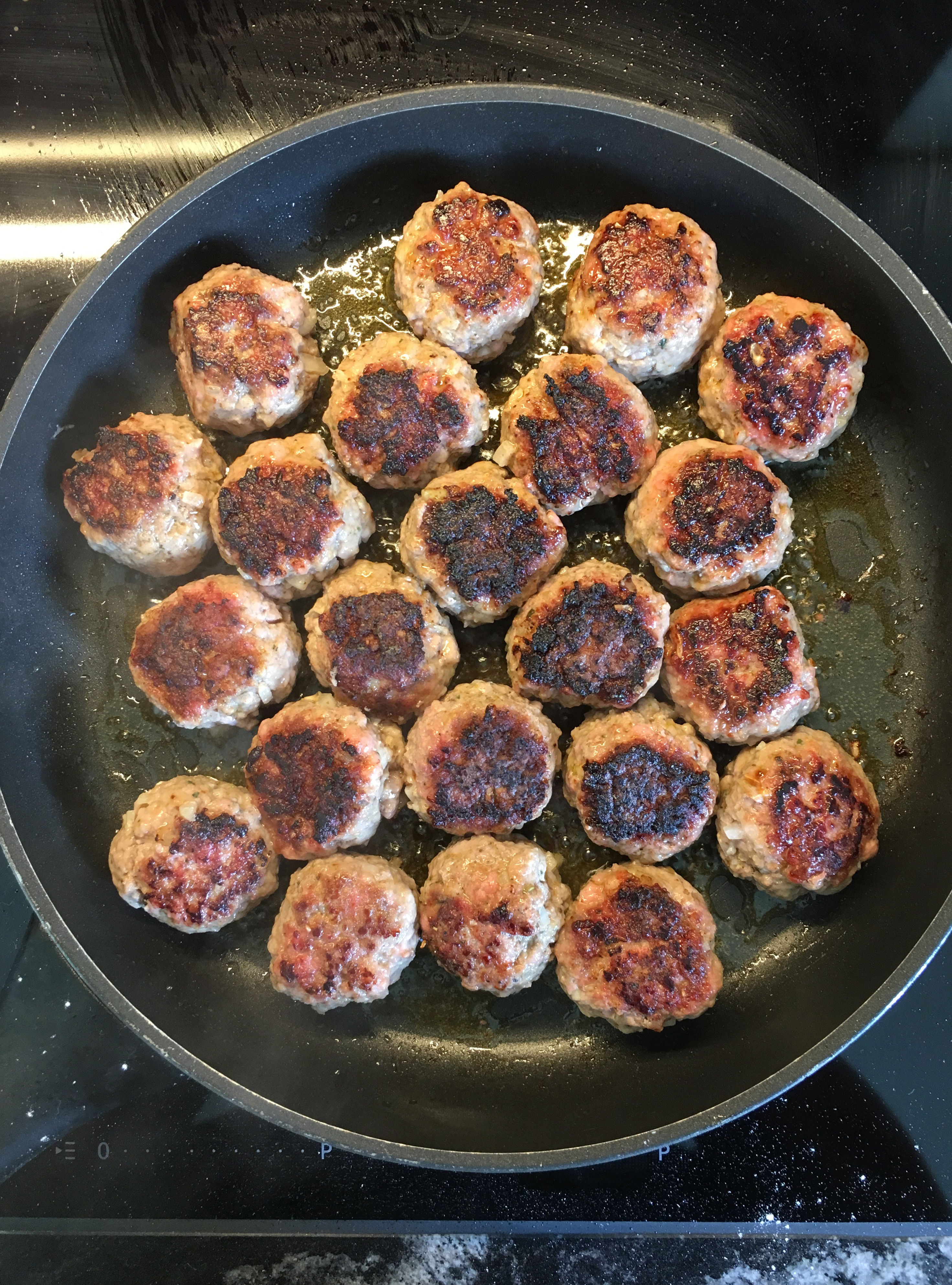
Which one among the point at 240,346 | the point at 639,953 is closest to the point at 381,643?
the point at 240,346

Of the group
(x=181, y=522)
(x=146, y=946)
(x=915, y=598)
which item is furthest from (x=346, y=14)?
(x=146, y=946)

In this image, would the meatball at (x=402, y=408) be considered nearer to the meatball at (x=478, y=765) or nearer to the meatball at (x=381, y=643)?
the meatball at (x=381, y=643)

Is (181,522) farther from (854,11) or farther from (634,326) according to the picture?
(854,11)

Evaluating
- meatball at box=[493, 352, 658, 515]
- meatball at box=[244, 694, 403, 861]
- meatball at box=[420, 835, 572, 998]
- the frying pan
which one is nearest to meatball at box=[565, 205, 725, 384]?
meatball at box=[493, 352, 658, 515]

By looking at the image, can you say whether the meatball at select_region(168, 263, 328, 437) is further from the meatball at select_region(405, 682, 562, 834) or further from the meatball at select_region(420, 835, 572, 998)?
the meatball at select_region(420, 835, 572, 998)

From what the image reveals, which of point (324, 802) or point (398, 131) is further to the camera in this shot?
point (398, 131)
